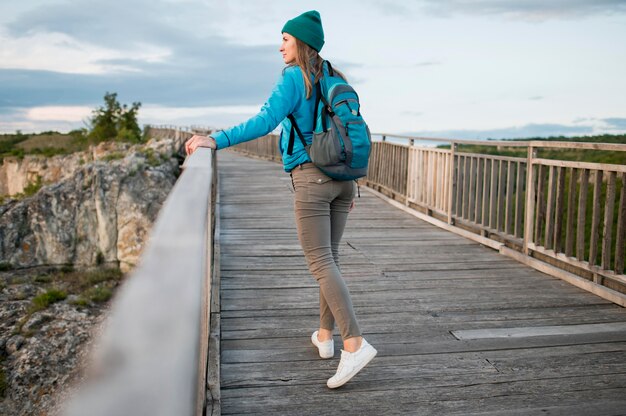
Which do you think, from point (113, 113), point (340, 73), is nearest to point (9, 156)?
point (113, 113)

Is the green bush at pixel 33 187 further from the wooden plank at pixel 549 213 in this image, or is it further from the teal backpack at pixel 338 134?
the teal backpack at pixel 338 134

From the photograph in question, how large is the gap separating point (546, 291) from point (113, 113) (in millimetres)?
61793

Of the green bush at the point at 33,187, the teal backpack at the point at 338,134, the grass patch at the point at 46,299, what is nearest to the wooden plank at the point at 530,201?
the teal backpack at the point at 338,134

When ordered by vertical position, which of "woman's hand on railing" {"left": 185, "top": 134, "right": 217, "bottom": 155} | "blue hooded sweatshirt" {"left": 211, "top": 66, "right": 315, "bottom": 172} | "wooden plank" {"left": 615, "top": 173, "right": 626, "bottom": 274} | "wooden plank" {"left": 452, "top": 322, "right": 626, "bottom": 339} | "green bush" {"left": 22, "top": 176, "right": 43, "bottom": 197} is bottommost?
"green bush" {"left": 22, "top": 176, "right": 43, "bottom": 197}

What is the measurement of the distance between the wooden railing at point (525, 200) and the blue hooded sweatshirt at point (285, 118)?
299 cm

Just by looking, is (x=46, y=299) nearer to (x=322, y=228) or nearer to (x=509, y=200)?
(x=509, y=200)

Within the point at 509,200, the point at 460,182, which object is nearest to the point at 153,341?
the point at 509,200

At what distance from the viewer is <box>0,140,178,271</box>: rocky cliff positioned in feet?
79.4

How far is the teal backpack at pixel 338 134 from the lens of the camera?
318cm

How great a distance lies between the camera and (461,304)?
529 cm

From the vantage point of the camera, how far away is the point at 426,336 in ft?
14.6

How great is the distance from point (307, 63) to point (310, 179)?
586 mm

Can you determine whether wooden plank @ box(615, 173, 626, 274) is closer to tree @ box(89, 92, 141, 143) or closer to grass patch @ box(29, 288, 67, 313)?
grass patch @ box(29, 288, 67, 313)

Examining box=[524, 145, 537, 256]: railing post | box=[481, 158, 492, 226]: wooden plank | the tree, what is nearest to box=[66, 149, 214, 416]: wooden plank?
box=[524, 145, 537, 256]: railing post
